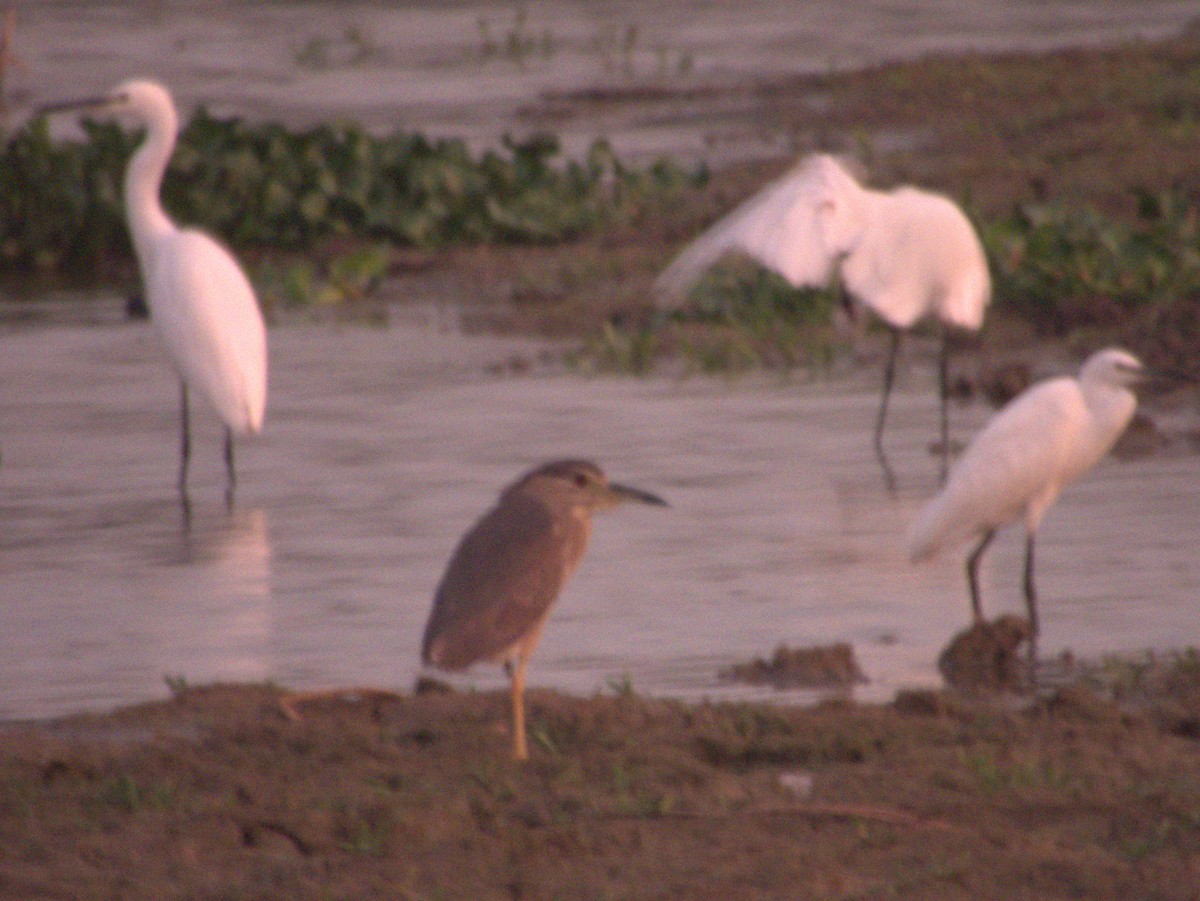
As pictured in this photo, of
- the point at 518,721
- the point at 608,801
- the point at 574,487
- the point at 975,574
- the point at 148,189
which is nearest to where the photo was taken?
the point at 608,801

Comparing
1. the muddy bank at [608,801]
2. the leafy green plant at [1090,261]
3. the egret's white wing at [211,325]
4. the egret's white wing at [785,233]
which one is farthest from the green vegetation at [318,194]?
the muddy bank at [608,801]

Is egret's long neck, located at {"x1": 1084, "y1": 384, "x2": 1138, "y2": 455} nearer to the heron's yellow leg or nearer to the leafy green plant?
the heron's yellow leg

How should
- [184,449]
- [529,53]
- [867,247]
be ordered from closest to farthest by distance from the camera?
[184,449]
[867,247]
[529,53]

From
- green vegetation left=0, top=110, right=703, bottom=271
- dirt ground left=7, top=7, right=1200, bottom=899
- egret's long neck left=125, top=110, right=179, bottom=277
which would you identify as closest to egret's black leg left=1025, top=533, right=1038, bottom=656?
dirt ground left=7, top=7, right=1200, bottom=899

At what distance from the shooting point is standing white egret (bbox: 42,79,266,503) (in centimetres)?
1043

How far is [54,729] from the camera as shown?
6.37 meters

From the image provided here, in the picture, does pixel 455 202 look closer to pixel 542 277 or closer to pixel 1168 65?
pixel 542 277

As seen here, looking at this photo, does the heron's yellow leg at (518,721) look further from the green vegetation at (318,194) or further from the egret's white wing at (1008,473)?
the green vegetation at (318,194)

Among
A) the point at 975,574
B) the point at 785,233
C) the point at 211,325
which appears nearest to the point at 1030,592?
the point at 975,574

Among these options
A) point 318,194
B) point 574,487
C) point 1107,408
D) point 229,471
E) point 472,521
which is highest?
point 574,487

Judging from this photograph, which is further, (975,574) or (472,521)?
(472,521)

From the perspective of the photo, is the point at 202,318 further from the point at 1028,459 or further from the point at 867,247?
the point at 1028,459

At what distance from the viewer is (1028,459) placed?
782cm

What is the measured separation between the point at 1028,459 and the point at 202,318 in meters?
4.35
